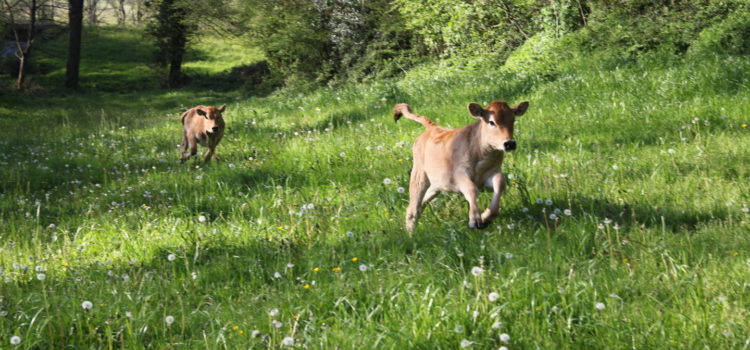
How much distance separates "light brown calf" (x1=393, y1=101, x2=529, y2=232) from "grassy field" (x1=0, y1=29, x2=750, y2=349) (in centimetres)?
29

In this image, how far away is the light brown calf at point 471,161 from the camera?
515 centimetres

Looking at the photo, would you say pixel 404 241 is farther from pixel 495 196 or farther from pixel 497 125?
pixel 497 125

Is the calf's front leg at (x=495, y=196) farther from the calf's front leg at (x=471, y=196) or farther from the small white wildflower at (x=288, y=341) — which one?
the small white wildflower at (x=288, y=341)

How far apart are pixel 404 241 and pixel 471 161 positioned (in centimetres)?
90

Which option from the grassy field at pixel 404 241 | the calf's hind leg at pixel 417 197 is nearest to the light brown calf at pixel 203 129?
the grassy field at pixel 404 241

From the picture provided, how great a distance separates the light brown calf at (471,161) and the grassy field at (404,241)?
0.96ft

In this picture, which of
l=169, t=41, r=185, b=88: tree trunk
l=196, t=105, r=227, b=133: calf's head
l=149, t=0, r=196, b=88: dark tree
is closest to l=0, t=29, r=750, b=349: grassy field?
l=196, t=105, r=227, b=133: calf's head

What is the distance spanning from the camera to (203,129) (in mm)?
11453

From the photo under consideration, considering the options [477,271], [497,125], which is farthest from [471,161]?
[477,271]

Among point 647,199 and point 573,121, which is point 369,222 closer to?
point 647,199

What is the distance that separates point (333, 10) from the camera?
97.9ft

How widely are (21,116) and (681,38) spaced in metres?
23.0

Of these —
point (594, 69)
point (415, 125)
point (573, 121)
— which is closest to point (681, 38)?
point (594, 69)

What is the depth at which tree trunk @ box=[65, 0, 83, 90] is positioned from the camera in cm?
3522
